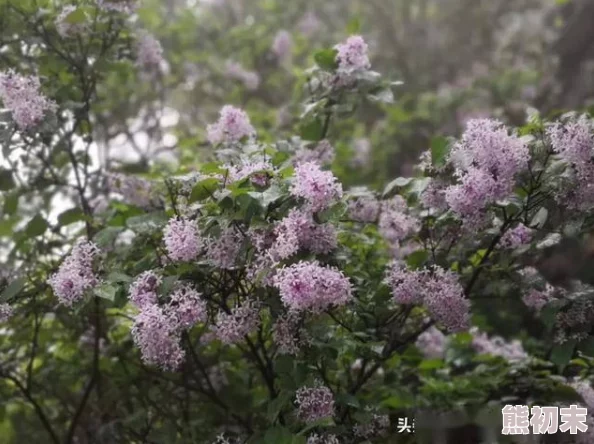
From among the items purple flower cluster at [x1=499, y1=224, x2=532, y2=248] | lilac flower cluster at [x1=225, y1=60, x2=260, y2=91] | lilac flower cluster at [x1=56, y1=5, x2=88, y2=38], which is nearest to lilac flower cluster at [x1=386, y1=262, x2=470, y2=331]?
purple flower cluster at [x1=499, y1=224, x2=532, y2=248]

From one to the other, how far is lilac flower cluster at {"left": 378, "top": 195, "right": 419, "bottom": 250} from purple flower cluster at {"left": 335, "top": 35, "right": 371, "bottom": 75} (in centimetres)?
39

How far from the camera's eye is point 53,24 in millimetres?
2359

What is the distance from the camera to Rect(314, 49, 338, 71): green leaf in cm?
223

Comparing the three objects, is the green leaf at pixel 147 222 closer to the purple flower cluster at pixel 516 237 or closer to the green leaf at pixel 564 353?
the purple flower cluster at pixel 516 237

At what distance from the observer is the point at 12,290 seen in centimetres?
190

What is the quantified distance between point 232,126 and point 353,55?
399 mm

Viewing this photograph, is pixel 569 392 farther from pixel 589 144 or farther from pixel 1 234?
pixel 1 234

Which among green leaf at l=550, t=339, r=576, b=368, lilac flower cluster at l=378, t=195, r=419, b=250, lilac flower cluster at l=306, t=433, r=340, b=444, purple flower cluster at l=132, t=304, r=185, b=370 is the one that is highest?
lilac flower cluster at l=378, t=195, r=419, b=250

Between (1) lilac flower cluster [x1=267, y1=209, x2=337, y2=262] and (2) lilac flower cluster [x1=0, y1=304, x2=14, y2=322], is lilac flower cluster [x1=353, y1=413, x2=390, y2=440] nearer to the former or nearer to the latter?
(1) lilac flower cluster [x1=267, y1=209, x2=337, y2=262]

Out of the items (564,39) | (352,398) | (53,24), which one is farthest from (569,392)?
(564,39)

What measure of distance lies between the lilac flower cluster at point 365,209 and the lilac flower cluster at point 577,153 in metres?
0.60

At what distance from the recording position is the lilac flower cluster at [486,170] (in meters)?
1.68

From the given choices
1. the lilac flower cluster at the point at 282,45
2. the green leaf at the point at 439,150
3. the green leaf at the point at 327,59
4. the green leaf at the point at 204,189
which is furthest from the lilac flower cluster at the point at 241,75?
the green leaf at the point at 204,189

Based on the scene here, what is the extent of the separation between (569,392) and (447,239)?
62 centimetres
